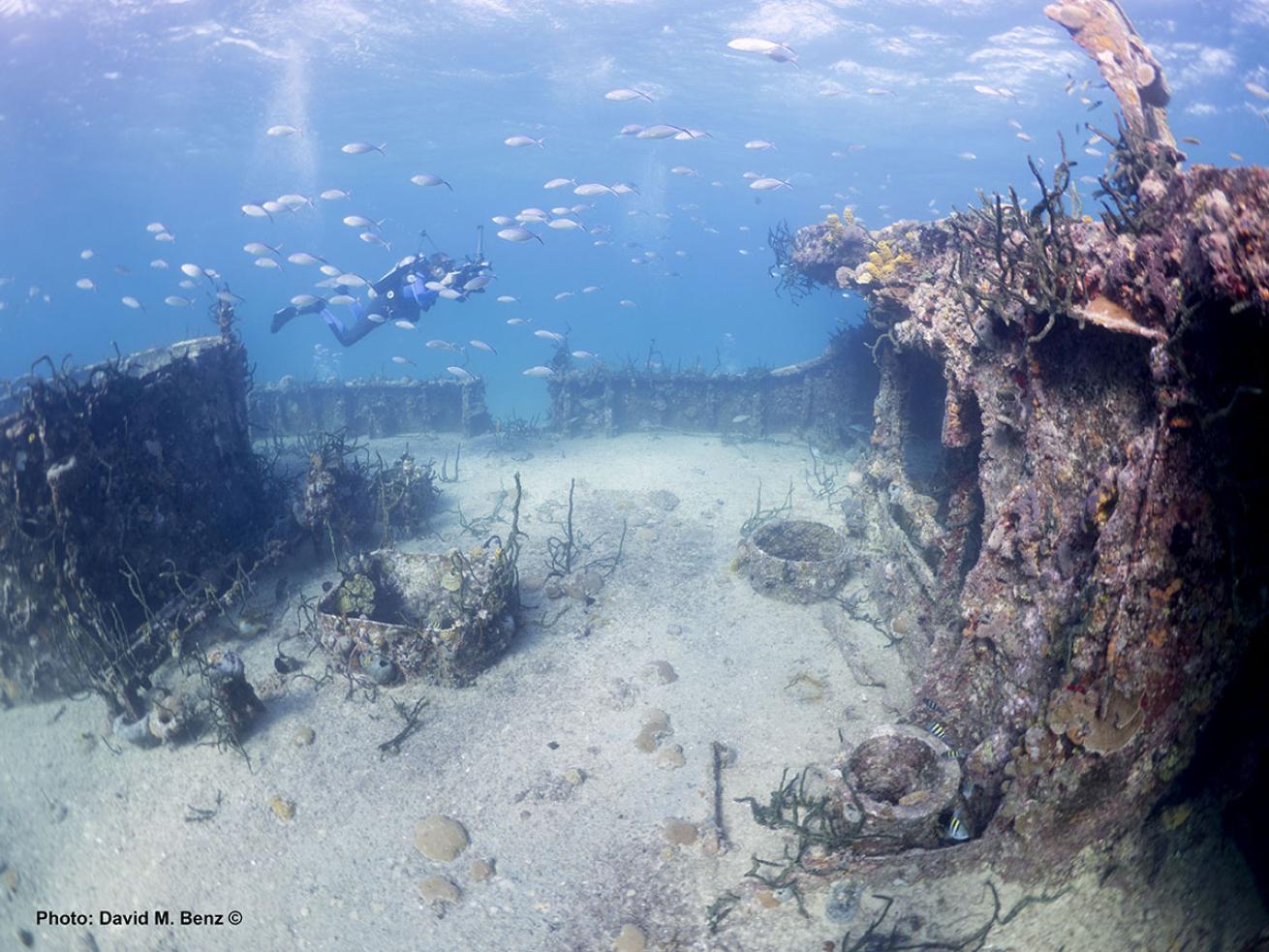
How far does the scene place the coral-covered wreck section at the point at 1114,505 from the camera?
2.96 m

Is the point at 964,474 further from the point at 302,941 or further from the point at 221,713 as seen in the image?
the point at 221,713

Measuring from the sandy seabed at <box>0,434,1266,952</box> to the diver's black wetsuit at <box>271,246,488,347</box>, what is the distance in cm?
775

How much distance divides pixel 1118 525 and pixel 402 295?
1436 cm

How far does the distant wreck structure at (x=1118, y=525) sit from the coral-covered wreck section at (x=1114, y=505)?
0.01 metres

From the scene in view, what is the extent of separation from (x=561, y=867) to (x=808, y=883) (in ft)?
6.37

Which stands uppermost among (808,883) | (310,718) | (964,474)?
(964,474)

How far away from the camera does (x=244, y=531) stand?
380 inches

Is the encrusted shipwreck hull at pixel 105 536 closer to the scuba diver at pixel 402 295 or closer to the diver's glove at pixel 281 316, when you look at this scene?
the scuba diver at pixel 402 295

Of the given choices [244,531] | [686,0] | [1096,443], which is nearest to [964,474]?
[1096,443]

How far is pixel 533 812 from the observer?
18.5ft

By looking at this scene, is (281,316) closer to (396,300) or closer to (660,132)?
(396,300)

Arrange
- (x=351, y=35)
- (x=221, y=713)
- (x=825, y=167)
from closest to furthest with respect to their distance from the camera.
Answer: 1. (x=221, y=713)
2. (x=351, y=35)
3. (x=825, y=167)

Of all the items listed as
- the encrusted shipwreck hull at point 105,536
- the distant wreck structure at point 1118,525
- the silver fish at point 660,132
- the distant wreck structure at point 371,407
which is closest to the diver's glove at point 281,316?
the distant wreck structure at point 371,407

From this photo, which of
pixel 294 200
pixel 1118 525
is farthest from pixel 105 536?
pixel 294 200
